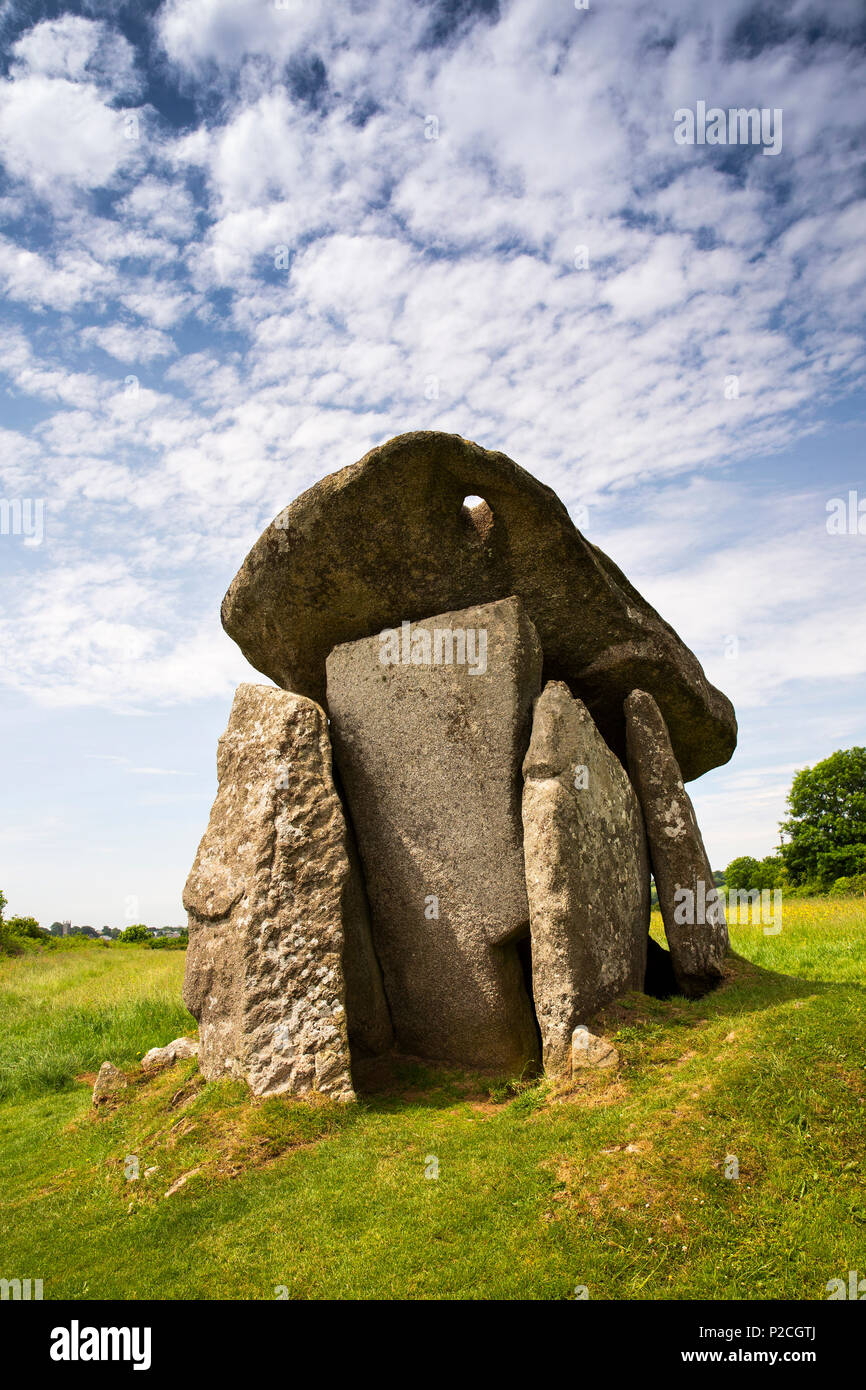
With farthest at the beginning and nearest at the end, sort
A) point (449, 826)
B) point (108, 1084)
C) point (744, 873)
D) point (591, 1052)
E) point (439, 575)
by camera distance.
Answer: point (744, 873) < point (439, 575) < point (108, 1084) < point (449, 826) < point (591, 1052)

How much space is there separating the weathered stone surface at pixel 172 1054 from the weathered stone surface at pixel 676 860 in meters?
5.29

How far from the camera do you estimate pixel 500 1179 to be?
5367 millimetres

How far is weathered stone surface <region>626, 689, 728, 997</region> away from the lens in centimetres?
874

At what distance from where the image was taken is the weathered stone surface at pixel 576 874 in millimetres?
7043

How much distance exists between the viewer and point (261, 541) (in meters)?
8.88

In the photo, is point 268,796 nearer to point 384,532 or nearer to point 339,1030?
point 339,1030

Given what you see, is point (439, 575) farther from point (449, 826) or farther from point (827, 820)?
point (827, 820)

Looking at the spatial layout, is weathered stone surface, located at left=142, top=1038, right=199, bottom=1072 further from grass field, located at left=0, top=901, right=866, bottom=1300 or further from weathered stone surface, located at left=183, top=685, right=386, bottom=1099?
weathered stone surface, located at left=183, top=685, right=386, bottom=1099

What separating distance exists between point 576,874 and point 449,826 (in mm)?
1397

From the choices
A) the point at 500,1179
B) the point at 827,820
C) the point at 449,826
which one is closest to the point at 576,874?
the point at 449,826

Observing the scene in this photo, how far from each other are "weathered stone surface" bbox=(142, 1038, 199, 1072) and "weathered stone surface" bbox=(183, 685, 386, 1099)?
160 centimetres

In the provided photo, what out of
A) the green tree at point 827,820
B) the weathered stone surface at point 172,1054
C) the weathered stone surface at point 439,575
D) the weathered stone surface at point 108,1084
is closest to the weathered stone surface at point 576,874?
the weathered stone surface at point 439,575
